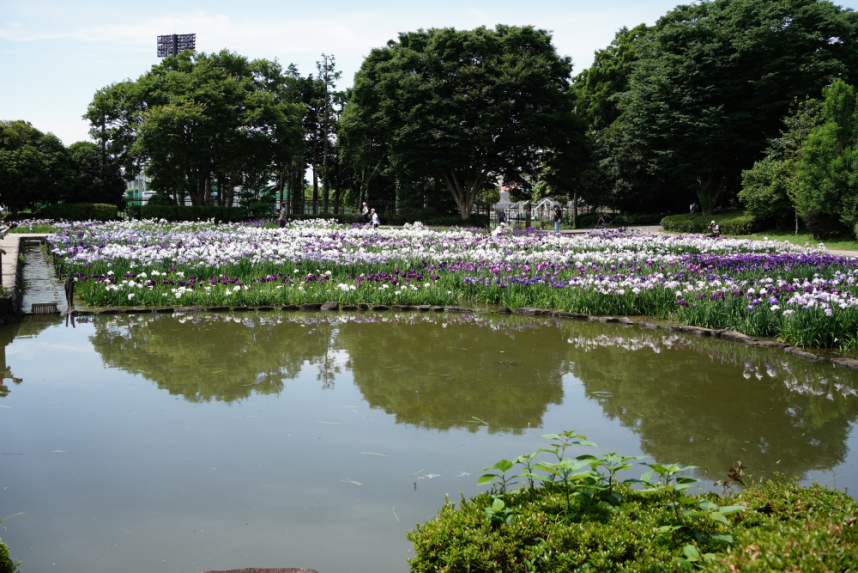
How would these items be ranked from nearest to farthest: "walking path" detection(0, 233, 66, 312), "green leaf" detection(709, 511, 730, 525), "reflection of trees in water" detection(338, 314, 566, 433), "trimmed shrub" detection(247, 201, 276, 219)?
"green leaf" detection(709, 511, 730, 525) → "reflection of trees in water" detection(338, 314, 566, 433) → "walking path" detection(0, 233, 66, 312) → "trimmed shrub" detection(247, 201, 276, 219)

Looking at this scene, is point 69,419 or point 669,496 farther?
point 69,419

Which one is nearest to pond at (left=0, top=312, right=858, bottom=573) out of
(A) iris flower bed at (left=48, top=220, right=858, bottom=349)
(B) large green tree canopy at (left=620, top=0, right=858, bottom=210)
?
Result: (A) iris flower bed at (left=48, top=220, right=858, bottom=349)

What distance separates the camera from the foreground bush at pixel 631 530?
6.96 ft

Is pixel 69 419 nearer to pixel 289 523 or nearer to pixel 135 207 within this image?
pixel 289 523

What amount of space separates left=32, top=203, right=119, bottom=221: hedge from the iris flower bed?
21737mm

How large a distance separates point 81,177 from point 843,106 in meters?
46.0

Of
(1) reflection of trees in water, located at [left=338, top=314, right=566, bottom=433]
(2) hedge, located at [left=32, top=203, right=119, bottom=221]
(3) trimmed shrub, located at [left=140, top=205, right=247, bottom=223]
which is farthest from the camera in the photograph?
(2) hedge, located at [left=32, top=203, right=119, bottom=221]

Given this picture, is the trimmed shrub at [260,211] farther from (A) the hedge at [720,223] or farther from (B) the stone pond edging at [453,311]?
(B) the stone pond edging at [453,311]

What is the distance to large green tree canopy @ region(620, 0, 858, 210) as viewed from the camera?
101ft

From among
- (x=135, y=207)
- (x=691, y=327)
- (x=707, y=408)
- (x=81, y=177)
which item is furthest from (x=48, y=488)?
(x=81, y=177)

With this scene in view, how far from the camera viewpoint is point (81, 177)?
4247 centimetres

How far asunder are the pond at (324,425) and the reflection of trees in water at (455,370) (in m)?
0.03

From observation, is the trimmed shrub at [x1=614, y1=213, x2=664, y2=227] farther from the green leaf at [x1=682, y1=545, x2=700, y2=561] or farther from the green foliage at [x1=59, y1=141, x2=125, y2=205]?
the green leaf at [x1=682, y1=545, x2=700, y2=561]

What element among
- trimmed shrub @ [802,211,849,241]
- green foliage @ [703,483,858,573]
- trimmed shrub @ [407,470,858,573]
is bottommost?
trimmed shrub @ [407,470,858,573]
